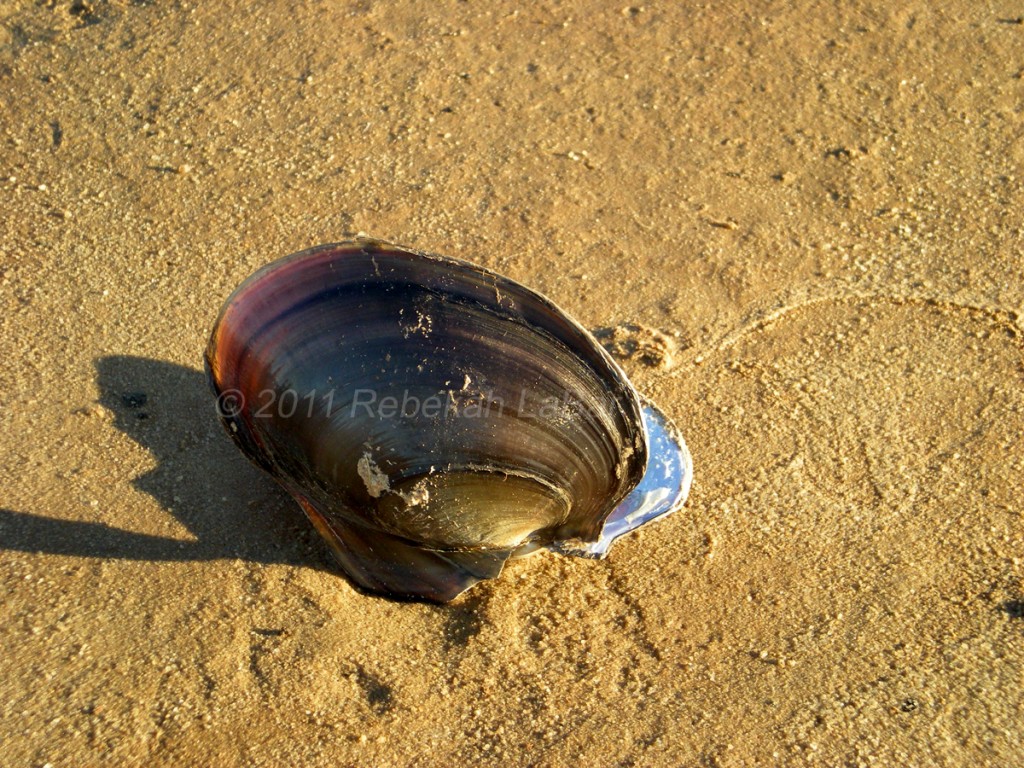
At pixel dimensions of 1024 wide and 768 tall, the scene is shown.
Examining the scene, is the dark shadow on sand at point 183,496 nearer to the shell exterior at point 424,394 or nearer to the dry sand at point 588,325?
the dry sand at point 588,325

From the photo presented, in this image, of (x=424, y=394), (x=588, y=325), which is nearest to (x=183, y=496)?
(x=424, y=394)

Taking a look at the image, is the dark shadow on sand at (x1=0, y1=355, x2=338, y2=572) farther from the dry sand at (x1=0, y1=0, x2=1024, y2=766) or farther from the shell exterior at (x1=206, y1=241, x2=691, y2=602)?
→ the shell exterior at (x1=206, y1=241, x2=691, y2=602)

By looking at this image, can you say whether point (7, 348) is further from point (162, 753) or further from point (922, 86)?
point (922, 86)

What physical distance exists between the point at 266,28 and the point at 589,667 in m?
3.94

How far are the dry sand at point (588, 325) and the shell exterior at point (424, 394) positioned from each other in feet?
1.54

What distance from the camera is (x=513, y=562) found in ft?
11.7

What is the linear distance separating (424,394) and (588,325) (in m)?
1.41

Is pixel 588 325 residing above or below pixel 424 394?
below

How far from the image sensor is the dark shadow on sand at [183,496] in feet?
11.5

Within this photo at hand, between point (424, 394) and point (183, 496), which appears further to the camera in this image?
point (183, 496)

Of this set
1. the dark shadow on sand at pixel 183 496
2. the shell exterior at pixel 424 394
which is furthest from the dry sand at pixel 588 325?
the shell exterior at pixel 424 394

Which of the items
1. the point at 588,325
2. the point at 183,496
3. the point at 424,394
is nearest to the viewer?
the point at 424,394

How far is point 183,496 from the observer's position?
3.67 m

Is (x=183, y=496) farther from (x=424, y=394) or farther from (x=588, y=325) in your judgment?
(x=588, y=325)
